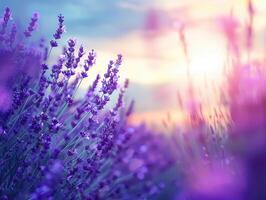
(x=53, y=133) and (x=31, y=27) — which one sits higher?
(x=31, y=27)

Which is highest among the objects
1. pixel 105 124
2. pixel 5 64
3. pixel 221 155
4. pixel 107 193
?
pixel 5 64

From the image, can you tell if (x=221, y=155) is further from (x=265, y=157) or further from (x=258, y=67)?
(x=265, y=157)

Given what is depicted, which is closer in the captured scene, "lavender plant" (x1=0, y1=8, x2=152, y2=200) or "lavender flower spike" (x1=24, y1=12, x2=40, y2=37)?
"lavender plant" (x1=0, y1=8, x2=152, y2=200)

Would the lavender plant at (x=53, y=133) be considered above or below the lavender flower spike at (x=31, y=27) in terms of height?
below

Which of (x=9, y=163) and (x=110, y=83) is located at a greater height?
(x=110, y=83)

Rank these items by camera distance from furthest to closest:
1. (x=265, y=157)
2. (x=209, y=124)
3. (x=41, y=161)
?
(x=209, y=124), (x=41, y=161), (x=265, y=157)

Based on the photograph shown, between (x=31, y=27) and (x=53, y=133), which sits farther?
(x=31, y=27)

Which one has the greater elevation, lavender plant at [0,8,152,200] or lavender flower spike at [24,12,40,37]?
lavender flower spike at [24,12,40,37]

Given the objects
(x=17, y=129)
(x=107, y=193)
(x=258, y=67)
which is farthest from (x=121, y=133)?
(x=258, y=67)

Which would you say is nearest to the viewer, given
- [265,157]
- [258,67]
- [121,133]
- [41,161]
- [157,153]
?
[265,157]

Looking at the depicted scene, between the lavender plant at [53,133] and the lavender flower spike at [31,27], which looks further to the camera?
the lavender flower spike at [31,27]

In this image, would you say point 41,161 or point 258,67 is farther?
point 41,161
